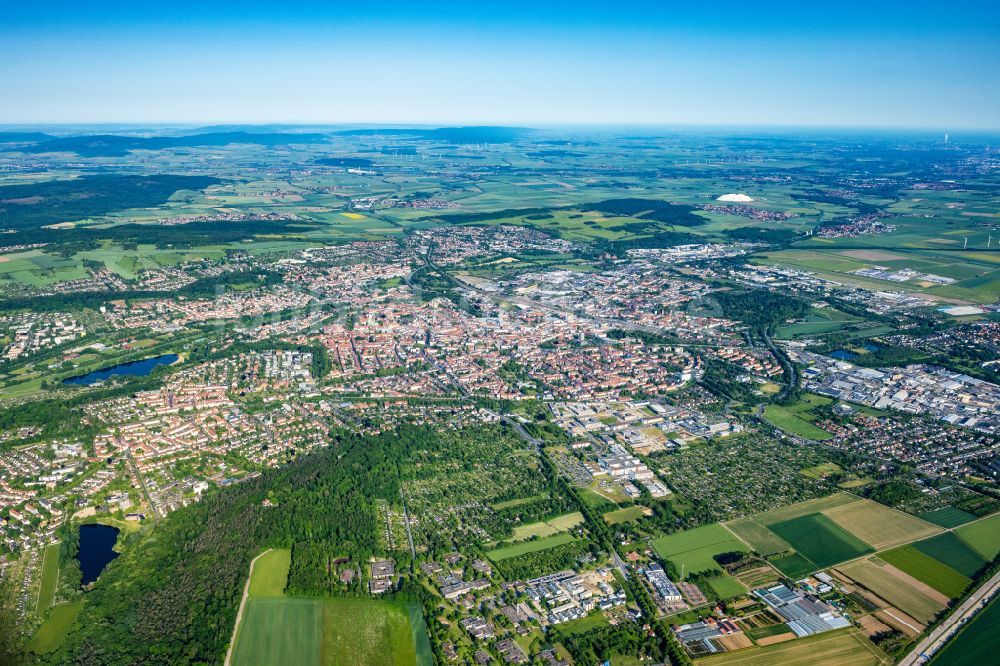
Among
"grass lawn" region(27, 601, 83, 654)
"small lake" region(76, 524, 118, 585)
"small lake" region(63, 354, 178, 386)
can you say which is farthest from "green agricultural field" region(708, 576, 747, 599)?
"small lake" region(63, 354, 178, 386)

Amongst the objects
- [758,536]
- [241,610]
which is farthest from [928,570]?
[241,610]

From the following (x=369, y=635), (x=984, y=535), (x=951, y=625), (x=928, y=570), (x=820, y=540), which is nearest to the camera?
(x=369, y=635)

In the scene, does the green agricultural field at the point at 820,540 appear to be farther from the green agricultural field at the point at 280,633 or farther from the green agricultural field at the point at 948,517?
the green agricultural field at the point at 280,633

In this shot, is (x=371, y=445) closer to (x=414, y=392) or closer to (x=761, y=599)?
(x=414, y=392)

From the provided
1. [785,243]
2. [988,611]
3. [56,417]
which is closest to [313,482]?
[56,417]

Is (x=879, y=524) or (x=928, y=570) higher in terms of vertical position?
(x=879, y=524)

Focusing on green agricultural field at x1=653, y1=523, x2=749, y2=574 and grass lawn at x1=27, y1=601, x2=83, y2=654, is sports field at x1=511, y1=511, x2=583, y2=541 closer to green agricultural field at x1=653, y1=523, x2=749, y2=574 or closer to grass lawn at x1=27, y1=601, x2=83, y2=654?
A: green agricultural field at x1=653, y1=523, x2=749, y2=574

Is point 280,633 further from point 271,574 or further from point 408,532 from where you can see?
point 408,532
